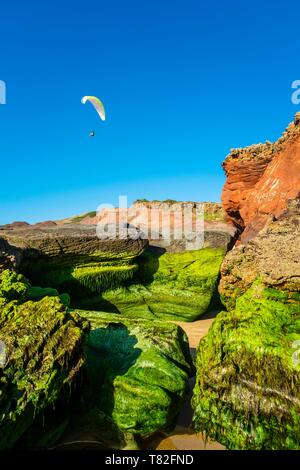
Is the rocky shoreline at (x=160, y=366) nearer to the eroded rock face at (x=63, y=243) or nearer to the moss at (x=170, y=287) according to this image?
the eroded rock face at (x=63, y=243)

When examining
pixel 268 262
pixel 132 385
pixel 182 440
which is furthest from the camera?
pixel 268 262

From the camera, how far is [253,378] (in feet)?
11.7

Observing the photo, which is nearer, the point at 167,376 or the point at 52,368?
the point at 52,368

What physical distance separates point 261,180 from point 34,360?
7955 millimetres

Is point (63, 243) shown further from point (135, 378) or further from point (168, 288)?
point (135, 378)

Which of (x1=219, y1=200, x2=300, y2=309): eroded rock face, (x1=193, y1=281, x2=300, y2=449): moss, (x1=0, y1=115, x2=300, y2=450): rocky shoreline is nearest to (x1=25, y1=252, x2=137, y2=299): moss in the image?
(x1=0, y1=115, x2=300, y2=450): rocky shoreline

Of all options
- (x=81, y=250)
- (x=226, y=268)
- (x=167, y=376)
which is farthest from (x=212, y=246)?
(x=167, y=376)

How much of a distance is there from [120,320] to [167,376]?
1.47 meters

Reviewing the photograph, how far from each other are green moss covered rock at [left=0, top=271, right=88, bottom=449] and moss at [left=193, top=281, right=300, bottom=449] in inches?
54.9

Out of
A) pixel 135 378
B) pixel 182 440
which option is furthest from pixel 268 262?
pixel 182 440

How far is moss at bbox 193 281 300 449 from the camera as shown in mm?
3355

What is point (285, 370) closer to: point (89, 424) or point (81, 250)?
point (89, 424)

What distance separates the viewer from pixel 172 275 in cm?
923

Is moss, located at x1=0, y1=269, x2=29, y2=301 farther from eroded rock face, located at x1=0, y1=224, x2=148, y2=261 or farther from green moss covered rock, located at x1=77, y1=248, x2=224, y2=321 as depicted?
green moss covered rock, located at x1=77, y1=248, x2=224, y2=321
